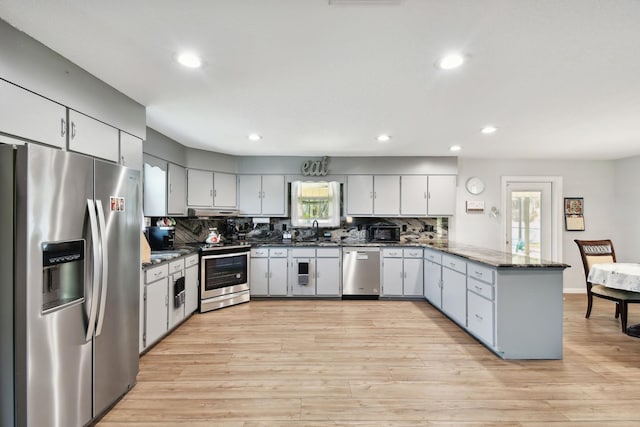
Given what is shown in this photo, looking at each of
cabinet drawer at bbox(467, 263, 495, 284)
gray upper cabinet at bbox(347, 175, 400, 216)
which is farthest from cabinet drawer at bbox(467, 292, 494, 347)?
gray upper cabinet at bbox(347, 175, 400, 216)

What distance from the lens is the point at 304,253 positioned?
455 cm

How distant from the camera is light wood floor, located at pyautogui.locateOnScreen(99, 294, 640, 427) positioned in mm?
1922

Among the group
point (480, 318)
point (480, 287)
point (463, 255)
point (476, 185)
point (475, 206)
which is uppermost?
point (476, 185)

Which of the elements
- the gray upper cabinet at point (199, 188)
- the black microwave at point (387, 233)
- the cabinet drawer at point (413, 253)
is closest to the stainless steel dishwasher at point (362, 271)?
the black microwave at point (387, 233)

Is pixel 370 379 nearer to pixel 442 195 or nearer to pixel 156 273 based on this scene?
pixel 156 273

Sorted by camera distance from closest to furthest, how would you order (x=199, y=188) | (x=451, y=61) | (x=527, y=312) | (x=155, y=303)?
(x=451, y=61)
(x=527, y=312)
(x=155, y=303)
(x=199, y=188)

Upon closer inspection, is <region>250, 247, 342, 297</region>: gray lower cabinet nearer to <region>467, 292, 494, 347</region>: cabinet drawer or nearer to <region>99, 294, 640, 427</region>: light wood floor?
<region>99, 294, 640, 427</region>: light wood floor

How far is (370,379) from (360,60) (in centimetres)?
239

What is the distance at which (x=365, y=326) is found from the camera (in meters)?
3.45

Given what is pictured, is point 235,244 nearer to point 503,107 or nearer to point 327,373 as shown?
point 327,373

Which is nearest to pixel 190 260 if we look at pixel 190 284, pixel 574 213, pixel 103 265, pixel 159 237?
pixel 190 284

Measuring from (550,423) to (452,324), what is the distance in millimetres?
1673

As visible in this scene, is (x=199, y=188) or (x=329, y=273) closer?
(x=199, y=188)

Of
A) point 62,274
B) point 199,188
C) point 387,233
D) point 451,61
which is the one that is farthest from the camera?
point 387,233
